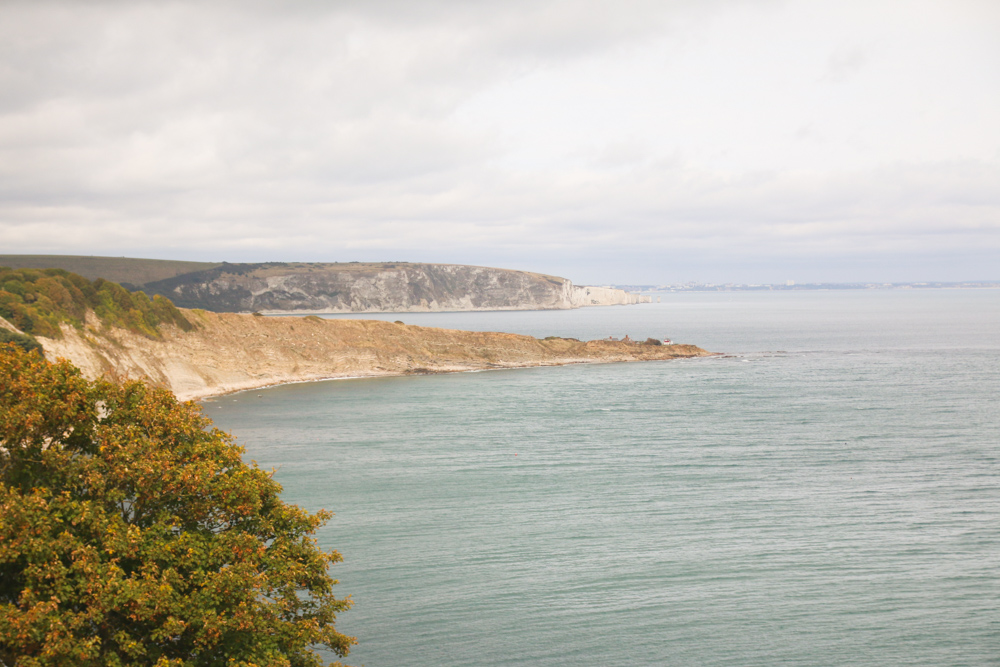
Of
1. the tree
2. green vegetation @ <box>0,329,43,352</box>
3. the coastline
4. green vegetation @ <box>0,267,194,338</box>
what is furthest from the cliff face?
the tree

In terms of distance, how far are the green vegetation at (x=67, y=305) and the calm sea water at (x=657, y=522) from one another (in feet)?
47.9

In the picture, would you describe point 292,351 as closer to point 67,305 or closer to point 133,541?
point 67,305

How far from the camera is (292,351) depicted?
9638 centimetres

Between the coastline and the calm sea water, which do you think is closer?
the calm sea water

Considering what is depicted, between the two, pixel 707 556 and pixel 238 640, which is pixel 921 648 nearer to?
pixel 707 556

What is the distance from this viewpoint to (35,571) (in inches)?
492

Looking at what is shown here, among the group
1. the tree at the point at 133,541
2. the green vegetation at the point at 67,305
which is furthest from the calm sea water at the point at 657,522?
the green vegetation at the point at 67,305

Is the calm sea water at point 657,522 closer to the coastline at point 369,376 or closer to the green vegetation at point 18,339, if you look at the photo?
the coastline at point 369,376

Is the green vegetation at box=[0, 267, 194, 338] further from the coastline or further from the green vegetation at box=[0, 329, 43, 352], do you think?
the coastline

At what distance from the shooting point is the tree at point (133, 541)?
12.6 metres

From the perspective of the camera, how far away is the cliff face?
72562 mm

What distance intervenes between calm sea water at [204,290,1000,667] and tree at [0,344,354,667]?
736 centimetres

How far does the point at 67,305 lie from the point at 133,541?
222 ft

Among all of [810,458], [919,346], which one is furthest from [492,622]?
[919,346]
